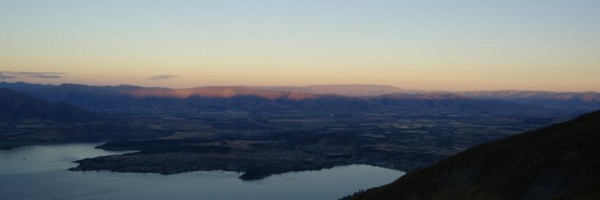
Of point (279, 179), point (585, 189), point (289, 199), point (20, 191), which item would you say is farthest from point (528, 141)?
point (20, 191)

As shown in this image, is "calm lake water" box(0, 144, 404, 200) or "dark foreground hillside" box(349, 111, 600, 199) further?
"calm lake water" box(0, 144, 404, 200)

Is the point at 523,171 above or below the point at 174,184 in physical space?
above

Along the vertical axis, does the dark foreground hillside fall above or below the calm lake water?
above

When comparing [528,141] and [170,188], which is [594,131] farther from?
[170,188]

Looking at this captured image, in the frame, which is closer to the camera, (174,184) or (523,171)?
(523,171)
